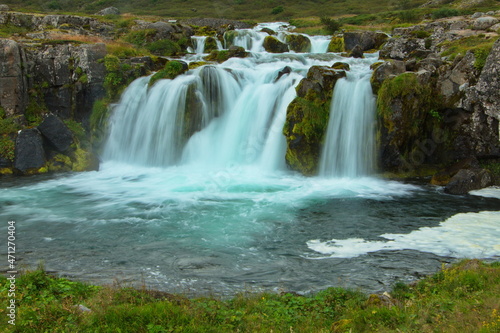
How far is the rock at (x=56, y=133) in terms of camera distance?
65.3ft

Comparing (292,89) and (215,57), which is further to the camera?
(215,57)

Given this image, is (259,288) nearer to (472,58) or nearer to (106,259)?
(106,259)

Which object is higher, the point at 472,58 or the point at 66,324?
the point at 472,58

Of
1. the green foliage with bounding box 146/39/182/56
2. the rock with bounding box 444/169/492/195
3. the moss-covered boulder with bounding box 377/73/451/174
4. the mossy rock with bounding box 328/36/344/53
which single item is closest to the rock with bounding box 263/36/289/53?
the mossy rock with bounding box 328/36/344/53

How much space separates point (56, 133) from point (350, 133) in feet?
45.0

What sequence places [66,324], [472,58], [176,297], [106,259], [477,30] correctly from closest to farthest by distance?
[66,324], [176,297], [106,259], [472,58], [477,30]

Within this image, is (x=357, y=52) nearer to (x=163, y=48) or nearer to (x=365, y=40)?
(x=365, y=40)

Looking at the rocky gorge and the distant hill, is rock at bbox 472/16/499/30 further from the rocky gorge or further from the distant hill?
the distant hill

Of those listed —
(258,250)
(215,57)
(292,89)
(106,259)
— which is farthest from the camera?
(215,57)

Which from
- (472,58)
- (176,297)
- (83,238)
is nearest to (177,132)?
(83,238)

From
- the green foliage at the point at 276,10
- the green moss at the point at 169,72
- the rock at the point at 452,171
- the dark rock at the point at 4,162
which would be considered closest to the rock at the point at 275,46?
the green moss at the point at 169,72

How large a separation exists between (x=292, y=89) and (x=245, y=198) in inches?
299

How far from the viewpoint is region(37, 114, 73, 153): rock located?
19906mm

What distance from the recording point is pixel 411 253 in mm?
9898
